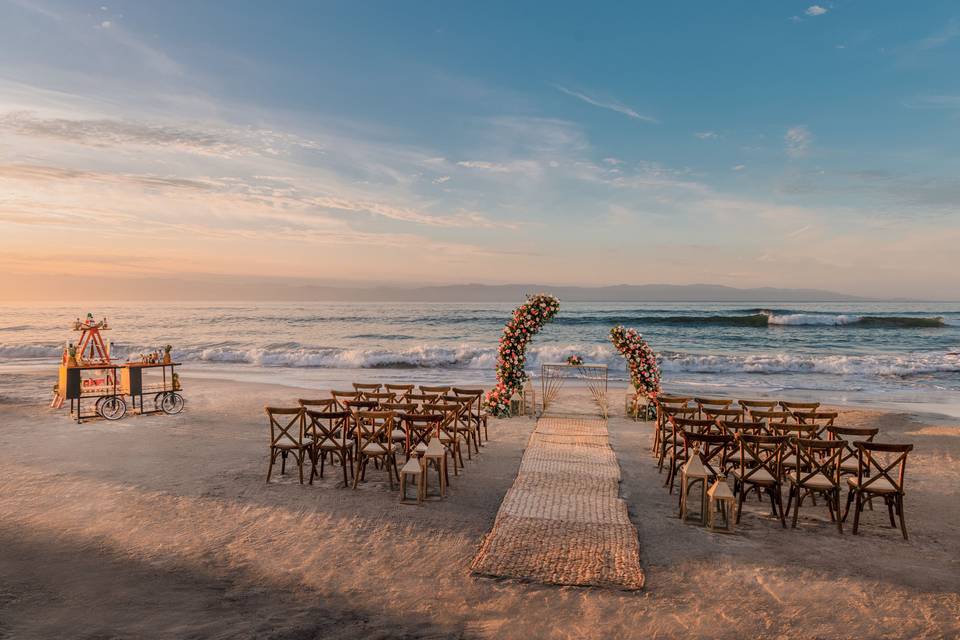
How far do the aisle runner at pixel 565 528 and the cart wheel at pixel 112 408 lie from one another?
9.29 meters

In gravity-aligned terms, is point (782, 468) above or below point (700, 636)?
above

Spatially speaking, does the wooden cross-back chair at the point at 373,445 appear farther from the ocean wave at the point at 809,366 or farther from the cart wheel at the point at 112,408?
the ocean wave at the point at 809,366

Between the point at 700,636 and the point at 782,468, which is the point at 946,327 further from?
the point at 700,636

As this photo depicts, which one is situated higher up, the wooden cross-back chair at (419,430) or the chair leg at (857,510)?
the wooden cross-back chair at (419,430)

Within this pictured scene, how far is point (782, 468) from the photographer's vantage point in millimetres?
7289

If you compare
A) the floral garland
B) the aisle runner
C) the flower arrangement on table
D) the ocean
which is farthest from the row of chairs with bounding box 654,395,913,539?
the ocean

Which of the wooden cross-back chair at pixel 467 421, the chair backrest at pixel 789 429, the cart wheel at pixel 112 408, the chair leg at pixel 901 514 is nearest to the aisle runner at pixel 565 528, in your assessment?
the wooden cross-back chair at pixel 467 421

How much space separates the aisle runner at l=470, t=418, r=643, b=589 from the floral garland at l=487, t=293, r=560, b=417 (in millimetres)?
3856

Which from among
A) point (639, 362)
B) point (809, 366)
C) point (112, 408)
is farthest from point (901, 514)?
point (809, 366)

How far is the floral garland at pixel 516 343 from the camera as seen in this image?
557 inches

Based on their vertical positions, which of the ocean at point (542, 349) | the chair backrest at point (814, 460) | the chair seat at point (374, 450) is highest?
the chair backrest at point (814, 460)

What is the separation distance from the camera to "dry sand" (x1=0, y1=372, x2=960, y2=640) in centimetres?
485

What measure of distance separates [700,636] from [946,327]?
61420mm

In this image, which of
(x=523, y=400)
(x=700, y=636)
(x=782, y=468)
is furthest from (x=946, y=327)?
(x=700, y=636)
